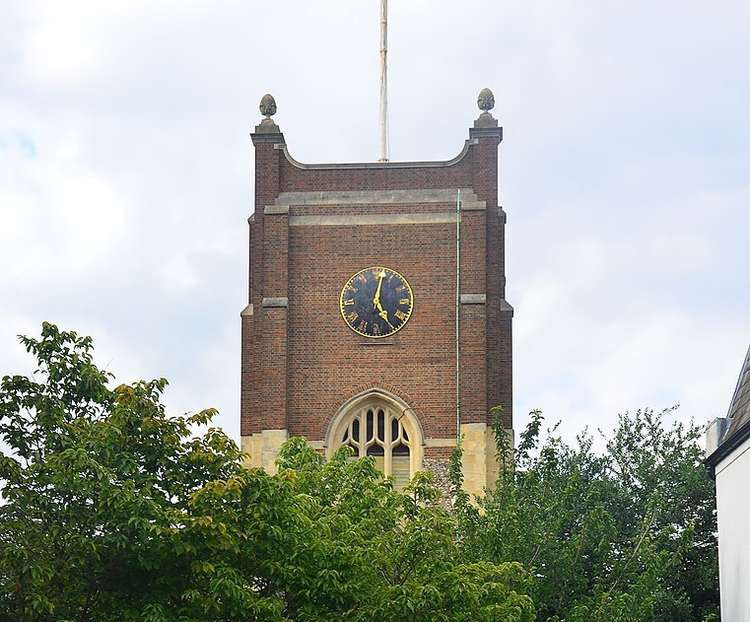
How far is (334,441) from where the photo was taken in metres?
43.1

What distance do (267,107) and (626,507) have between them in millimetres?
13817

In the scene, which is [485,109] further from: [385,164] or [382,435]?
[382,435]

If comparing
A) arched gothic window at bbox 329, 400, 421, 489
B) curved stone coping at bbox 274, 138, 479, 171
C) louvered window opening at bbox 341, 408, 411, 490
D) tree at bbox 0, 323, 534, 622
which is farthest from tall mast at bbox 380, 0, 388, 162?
tree at bbox 0, 323, 534, 622

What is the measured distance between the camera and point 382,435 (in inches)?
1700

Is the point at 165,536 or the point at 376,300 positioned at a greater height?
the point at 376,300

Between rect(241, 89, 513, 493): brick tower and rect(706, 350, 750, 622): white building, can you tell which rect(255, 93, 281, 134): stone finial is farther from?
rect(706, 350, 750, 622): white building

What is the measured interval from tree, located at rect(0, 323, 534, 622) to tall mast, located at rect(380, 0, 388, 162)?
2271cm

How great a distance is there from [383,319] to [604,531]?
13.2 m

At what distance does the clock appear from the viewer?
43.3m

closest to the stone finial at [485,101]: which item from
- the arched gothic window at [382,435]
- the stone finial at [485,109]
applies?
the stone finial at [485,109]

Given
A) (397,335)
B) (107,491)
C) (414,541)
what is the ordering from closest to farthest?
(107,491) → (414,541) → (397,335)

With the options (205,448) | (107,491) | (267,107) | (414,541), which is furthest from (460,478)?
(267,107)

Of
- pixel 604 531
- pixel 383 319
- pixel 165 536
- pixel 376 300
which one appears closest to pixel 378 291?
pixel 376 300

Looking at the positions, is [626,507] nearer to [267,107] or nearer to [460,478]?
[460,478]
